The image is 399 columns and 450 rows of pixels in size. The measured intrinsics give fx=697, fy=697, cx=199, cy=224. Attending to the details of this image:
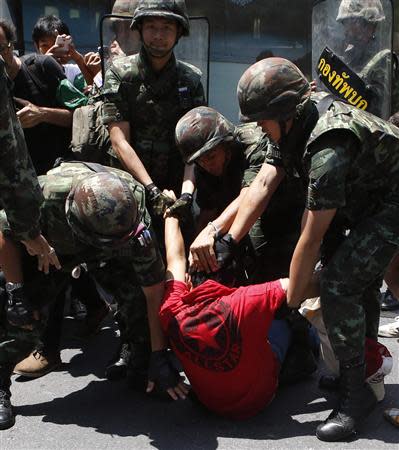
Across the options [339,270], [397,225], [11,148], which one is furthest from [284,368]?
[11,148]

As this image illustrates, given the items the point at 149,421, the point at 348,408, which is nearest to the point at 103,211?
the point at 149,421

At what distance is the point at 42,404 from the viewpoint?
310 centimetres

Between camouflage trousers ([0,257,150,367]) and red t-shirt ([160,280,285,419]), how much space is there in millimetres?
307

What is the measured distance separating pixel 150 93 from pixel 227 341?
4.69 ft

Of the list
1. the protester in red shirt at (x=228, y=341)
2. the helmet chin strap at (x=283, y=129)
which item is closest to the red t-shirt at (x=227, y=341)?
the protester in red shirt at (x=228, y=341)

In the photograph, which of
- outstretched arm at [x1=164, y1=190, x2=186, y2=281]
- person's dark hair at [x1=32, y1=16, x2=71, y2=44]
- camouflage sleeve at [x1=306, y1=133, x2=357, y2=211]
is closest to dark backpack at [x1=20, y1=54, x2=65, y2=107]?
person's dark hair at [x1=32, y1=16, x2=71, y2=44]

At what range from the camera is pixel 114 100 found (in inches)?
139

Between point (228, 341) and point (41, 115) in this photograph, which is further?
point (41, 115)

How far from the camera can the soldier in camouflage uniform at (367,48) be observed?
369cm

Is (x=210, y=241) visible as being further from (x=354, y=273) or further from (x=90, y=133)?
(x=90, y=133)

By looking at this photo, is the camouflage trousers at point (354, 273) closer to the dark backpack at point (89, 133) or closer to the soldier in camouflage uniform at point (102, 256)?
the soldier in camouflage uniform at point (102, 256)

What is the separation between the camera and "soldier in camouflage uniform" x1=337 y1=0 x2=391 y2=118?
3693 mm

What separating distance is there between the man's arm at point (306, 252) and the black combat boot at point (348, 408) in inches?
13.5

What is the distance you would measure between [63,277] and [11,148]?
749mm
